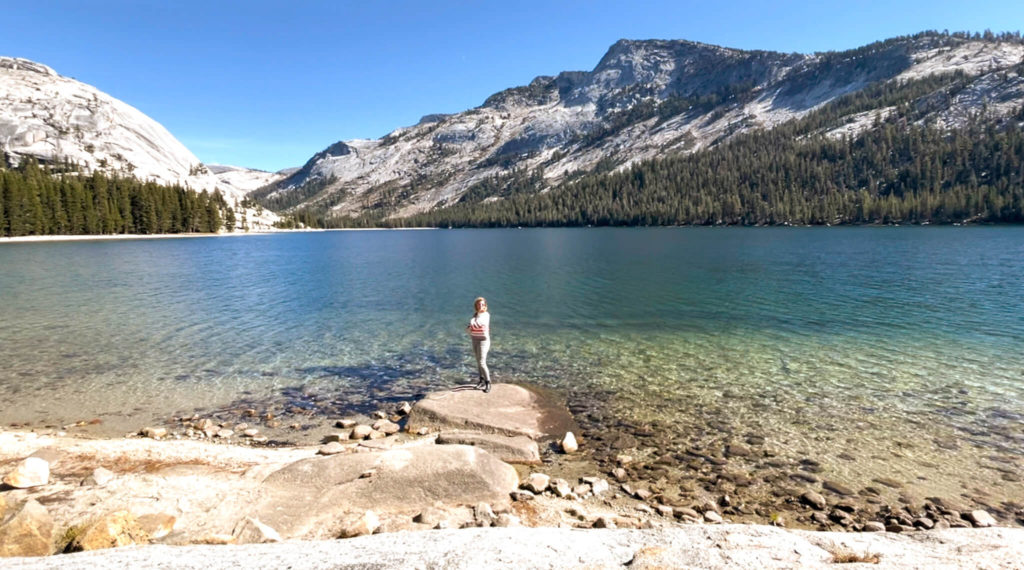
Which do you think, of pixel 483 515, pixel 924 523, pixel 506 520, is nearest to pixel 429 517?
pixel 483 515

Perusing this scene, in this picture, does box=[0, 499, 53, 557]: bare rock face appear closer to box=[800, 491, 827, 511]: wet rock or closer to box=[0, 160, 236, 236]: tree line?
box=[800, 491, 827, 511]: wet rock

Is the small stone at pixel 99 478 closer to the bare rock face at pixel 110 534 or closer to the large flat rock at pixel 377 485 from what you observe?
the bare rock face at pixel 110 534

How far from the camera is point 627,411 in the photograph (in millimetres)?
20062

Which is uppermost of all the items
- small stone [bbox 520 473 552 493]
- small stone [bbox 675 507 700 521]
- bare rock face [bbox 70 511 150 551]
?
bare rock face [bbox 70 511 150 551]

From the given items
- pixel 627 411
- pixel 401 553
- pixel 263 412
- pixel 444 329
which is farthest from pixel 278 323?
pixel 401 553

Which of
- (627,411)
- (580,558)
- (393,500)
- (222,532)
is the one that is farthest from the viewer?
(627,411)

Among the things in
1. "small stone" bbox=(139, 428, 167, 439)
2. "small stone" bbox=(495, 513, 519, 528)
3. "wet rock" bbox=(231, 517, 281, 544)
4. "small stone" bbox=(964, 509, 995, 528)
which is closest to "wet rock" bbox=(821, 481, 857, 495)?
"small stone" bbox=(964, 509, 995, 528)

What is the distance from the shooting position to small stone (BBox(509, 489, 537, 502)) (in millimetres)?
13073

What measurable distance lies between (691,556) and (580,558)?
1.79 metres

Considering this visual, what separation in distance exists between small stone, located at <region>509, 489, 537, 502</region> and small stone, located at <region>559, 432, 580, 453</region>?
3436 mm

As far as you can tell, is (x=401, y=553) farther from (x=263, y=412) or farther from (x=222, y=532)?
(x=263, y=412)

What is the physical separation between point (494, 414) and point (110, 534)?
A: 468 inches

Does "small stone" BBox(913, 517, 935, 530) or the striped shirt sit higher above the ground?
the striped shirt

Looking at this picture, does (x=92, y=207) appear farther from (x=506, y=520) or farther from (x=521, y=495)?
(x=506, y=520)
